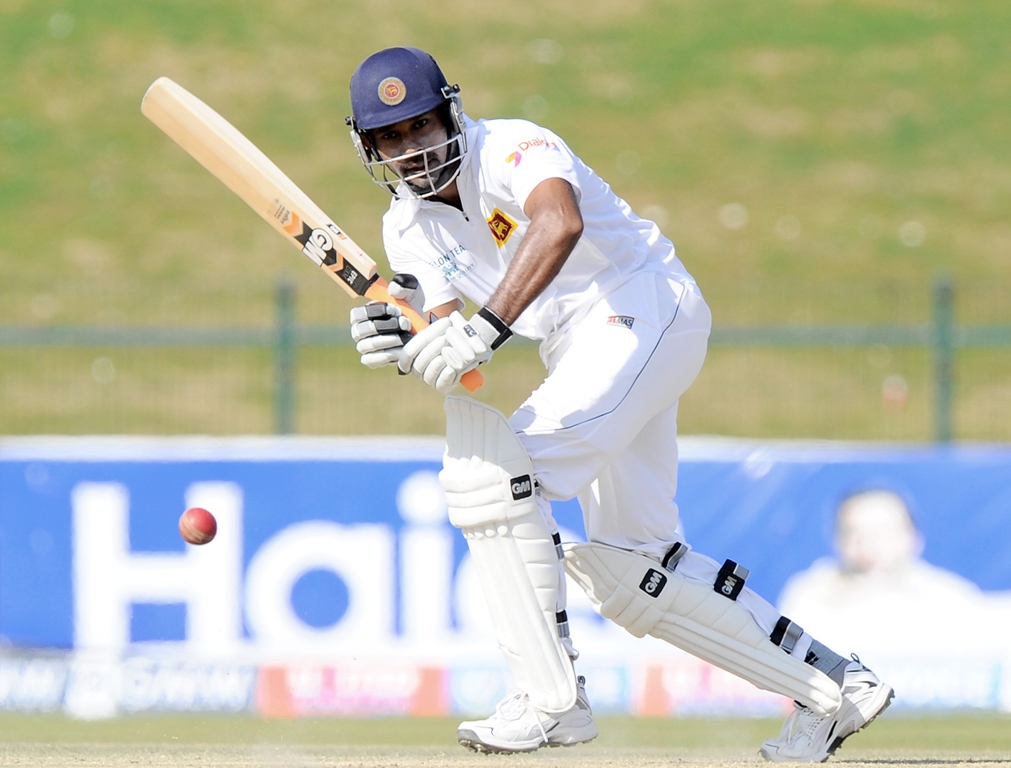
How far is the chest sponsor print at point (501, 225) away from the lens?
4180 millimetres

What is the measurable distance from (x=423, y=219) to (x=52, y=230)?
13.4m

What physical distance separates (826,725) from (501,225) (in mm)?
1627

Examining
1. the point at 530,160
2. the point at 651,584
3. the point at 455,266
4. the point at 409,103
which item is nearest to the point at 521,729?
the point at 651,584

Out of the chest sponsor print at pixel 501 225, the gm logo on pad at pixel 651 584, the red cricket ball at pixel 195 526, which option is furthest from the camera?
the red cricket ball at pixel 195 526

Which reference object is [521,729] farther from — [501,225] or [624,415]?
[501,225]

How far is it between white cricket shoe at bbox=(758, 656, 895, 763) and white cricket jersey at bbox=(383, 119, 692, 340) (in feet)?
4.07

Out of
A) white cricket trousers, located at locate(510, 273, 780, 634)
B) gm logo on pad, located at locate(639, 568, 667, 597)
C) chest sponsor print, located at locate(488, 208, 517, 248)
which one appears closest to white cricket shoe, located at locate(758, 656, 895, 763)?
white cricket trousers, located at locate(510, 273, 780, 634)

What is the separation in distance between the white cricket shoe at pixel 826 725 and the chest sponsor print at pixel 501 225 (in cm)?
152

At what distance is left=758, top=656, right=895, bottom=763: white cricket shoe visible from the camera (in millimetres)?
4352

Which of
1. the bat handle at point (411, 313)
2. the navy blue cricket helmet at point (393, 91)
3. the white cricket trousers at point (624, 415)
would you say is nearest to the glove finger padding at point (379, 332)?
the bat handle at point (411, 313)

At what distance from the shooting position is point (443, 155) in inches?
164

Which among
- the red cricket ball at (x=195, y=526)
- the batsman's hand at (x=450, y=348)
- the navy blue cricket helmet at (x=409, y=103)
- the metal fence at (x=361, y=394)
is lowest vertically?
the red cricket ball at (x=195, y=526)

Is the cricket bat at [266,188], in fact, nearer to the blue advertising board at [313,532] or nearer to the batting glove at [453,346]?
the batting glove at [453,346]

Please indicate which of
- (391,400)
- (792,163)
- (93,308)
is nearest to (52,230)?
(93,308)
